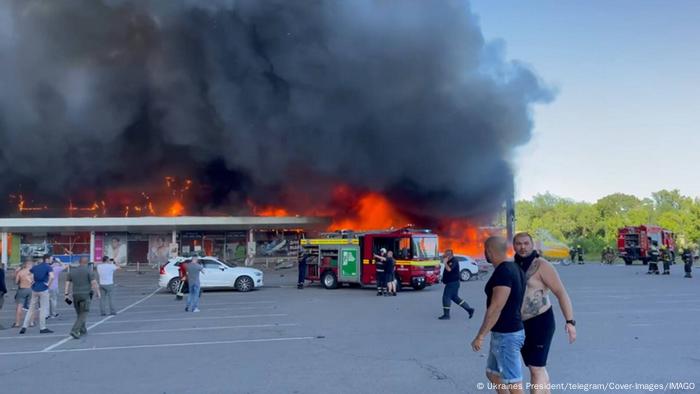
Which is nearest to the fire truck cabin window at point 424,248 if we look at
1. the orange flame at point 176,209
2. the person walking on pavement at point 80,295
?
the person walking on pavement at point 80,295

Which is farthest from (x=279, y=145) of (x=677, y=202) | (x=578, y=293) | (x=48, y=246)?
(x=677, y=202)

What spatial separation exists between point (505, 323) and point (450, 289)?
267 inches

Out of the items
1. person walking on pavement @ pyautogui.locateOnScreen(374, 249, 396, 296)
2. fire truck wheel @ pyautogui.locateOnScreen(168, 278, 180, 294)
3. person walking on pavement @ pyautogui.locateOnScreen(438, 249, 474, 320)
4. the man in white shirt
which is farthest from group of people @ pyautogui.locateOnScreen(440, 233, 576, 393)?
fire truck wheel @ pyautogui.locateOnScreen(168, 278, 180, 294)

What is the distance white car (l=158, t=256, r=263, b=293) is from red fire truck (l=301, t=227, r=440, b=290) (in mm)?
2160

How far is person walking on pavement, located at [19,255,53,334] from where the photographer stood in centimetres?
1039

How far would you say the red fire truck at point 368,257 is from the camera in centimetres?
1805

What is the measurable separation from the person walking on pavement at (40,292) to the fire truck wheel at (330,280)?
10391mm

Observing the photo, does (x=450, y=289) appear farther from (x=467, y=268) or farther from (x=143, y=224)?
(x=143, y=224)

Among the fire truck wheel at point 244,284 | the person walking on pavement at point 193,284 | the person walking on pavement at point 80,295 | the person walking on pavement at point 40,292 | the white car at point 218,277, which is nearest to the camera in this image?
the person walking on pavement at point 80,295

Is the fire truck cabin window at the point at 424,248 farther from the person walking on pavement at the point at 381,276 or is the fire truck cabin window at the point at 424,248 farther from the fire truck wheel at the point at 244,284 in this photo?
the fire truck wheel at the point at 244,284

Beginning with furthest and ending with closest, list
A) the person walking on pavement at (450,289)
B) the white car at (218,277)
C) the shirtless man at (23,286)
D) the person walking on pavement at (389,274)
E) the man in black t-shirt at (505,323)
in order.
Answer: the white car at (218,277), the person walking on pavement at (389,274), the person walking on pavement at (450,289), the shirtless man at (23,286), the man in black t-shirt at (505,323)

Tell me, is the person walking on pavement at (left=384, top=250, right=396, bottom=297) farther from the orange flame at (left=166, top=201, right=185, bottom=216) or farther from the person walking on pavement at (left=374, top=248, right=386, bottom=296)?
the orange flame at (left=166, top=201, right=185, bottom=216)

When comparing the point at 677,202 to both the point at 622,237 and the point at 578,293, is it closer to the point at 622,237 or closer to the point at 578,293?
the point at 622,237

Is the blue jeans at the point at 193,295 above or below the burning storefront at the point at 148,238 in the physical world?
below
